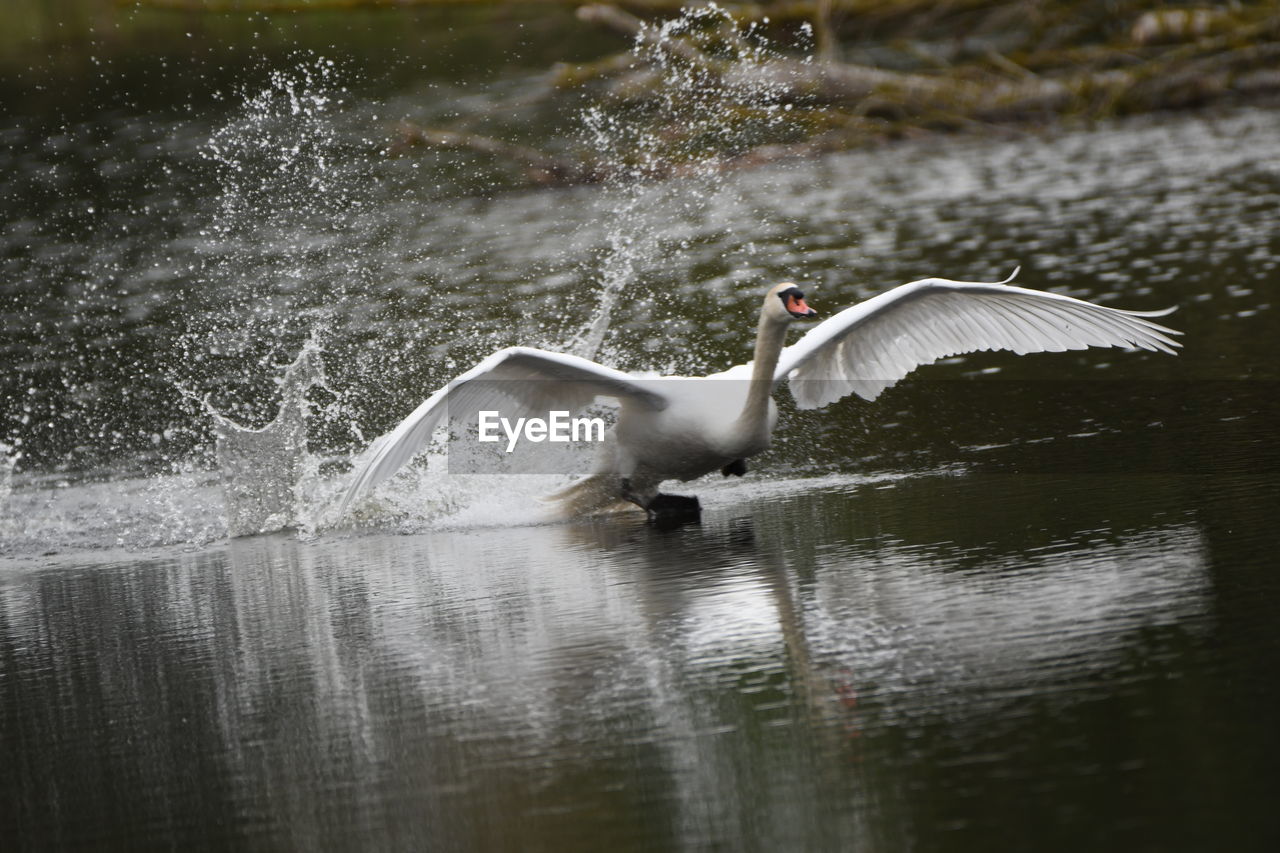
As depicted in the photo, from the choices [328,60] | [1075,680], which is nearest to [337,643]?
[1075,680]

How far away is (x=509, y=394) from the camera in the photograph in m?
9.19

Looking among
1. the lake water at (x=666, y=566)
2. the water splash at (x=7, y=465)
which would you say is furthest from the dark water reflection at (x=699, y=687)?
the water splash at (x=7, y=465)

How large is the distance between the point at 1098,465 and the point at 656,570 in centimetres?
265

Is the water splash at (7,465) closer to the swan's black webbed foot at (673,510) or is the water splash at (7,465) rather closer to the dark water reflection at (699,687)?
the dark water reflection at (699,687)

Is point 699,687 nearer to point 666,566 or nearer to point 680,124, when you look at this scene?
point 666,566

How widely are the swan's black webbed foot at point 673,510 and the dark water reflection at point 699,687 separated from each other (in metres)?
0.43

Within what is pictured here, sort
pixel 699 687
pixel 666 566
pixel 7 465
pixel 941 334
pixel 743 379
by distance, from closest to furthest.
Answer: pixel 699 687, pixel 666 566, pixel 743 379, pixel 941 334, pixel 7 465

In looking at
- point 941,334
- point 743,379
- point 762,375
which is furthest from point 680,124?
point 762,375

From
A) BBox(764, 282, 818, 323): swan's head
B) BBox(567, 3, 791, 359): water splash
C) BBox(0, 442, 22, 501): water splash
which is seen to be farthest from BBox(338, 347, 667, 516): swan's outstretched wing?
BBox(567, 3, 791, 359): water splash

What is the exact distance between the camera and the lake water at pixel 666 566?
481 cm

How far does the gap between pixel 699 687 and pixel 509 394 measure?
3702 mm

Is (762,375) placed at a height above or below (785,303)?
below

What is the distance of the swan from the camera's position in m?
8.61

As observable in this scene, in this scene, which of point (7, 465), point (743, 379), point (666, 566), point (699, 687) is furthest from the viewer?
point (7, 465)
